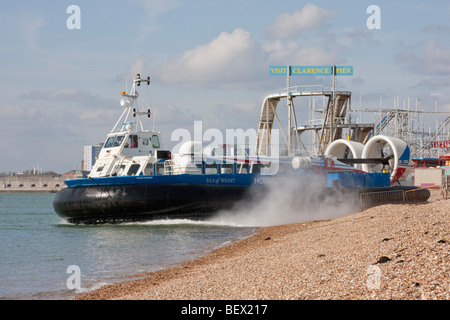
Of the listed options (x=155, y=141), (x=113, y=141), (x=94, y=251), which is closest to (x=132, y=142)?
(x=113, y=141)

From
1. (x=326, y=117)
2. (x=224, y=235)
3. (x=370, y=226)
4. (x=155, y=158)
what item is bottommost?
(x=224, y=235)

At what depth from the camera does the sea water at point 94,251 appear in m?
8.60

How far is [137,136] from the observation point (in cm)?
1859

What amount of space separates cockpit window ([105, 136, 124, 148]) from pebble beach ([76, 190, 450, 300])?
9.81 metres

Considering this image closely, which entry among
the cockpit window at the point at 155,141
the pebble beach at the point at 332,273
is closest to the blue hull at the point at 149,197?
the cockpit window at the point at 155,141

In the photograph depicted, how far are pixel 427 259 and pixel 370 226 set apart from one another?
177 inches

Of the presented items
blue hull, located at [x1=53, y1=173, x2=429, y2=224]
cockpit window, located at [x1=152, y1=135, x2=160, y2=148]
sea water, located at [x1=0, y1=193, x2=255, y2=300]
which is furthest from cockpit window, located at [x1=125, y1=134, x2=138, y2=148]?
sea water, located at [x1=0, y1=193, x2=255, y2=300]

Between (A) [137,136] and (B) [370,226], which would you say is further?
(A) [137,136]

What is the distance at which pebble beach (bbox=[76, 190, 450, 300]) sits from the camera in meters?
5.04

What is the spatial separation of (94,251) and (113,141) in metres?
7.28

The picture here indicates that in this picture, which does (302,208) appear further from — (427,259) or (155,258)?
(427,259)

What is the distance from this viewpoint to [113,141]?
1873cm

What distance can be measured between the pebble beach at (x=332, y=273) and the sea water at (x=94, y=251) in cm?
89
